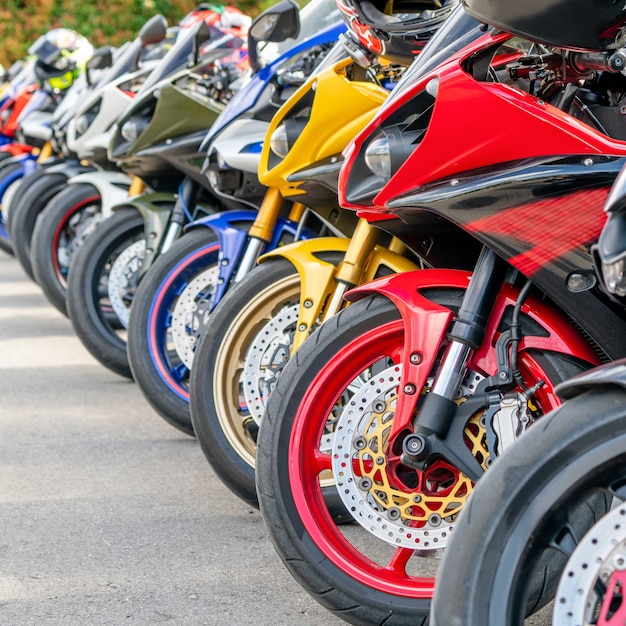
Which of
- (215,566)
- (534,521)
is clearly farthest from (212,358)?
Answer: (534,521)

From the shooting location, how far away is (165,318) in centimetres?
488

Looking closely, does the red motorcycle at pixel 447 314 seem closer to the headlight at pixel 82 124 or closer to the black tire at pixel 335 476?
the black tire at pixel 335 476

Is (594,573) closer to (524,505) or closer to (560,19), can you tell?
(524,505)

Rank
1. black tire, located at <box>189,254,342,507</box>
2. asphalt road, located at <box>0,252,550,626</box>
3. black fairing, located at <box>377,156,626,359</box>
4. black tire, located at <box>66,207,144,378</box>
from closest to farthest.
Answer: black fairing, located at <box>377,156,626,359</box> < asphalt road, located at <box>0,252,550,626</box> < black tire, located at <box>189,254,342,507</box> < black tire, located at <box>66,207,144,378</box>

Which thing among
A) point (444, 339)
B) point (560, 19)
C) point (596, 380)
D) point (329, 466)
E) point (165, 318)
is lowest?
point (165, 318)

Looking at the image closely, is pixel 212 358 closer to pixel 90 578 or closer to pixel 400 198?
pixel 90 578

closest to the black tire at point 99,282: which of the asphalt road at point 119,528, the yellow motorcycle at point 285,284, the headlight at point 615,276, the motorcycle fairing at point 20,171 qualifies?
the asphalt road at point 119,528

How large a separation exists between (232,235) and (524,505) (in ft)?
8.65

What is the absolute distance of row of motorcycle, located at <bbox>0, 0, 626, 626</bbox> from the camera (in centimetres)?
199

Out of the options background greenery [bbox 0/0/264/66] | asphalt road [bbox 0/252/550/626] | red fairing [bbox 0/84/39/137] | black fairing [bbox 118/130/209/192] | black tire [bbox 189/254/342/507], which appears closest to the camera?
asphalt road [bbox 0/252/550/626]

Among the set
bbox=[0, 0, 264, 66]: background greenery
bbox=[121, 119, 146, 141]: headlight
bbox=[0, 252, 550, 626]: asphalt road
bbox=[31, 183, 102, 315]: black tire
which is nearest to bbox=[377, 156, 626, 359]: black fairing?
bbox=[0, 252, 550, 626]: asphalt road

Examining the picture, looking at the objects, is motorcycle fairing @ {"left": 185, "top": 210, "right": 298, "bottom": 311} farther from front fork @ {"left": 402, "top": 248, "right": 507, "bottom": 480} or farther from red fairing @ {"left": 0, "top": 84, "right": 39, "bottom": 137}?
red fairing @ {"left": 0, "top": 84, "right": 39, "bottom": 137}

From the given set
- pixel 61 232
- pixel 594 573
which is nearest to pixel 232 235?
pixel 594 573

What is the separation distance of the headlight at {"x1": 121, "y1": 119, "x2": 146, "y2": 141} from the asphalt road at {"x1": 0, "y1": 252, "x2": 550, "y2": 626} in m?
1.22
